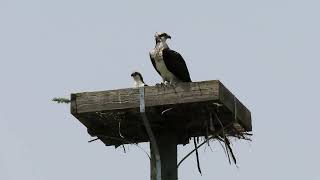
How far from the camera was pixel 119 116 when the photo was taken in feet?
22.5

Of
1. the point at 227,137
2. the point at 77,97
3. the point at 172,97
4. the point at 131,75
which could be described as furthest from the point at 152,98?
the point at 131,75

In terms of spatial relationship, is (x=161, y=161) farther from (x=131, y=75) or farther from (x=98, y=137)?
(x=131, y=75)

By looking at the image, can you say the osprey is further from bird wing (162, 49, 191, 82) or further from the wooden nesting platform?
the wooden nesting platform

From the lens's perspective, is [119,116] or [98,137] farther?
[98,137]

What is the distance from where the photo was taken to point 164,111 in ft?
21.7

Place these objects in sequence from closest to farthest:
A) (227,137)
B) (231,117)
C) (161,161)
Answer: (161,161) → (231,117) → (227,137)

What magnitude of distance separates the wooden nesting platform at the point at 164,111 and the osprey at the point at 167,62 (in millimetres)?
1162

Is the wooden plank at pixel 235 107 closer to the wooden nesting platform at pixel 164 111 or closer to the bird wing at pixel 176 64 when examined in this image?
the wooden nesting platform at pixel 164 111

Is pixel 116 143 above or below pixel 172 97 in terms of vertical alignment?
below

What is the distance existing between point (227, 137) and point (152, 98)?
131 centimetres

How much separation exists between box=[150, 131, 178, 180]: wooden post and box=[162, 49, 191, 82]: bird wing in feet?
5.18

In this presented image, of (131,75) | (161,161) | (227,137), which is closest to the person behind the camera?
(161,161)

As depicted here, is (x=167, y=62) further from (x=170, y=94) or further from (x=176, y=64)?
(x=170, y=94)

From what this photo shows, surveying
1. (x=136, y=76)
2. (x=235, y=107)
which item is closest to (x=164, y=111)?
(x=235, y=107)
